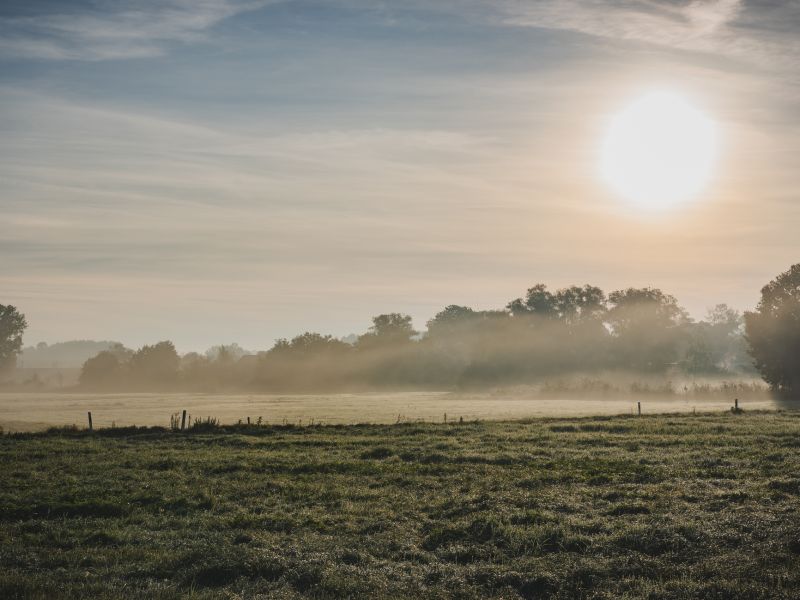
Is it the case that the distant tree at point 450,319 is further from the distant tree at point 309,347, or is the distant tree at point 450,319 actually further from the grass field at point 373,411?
the grass field at point 373,411

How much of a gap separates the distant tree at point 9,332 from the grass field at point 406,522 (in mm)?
165272

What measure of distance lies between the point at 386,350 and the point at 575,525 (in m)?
156

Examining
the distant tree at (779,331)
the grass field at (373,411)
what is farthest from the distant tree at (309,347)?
the distant tree at (779,331)

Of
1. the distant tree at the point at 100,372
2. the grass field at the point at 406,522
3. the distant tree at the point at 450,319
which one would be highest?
the distant tree at the point at 450,319

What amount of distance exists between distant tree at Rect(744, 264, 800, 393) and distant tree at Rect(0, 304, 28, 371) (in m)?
165

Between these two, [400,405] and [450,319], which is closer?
[400,405]

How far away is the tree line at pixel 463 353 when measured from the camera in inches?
5883

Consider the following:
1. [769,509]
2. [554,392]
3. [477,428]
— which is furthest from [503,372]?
[769,509]

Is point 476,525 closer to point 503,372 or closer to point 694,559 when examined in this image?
point 694,559

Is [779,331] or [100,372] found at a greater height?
[779,331]

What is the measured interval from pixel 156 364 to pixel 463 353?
72584 millimetres

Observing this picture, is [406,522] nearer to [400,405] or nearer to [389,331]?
[400,405]

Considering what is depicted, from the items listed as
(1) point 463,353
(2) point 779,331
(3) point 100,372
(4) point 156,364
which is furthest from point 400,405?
(3) point 100,372

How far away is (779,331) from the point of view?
106 metres
